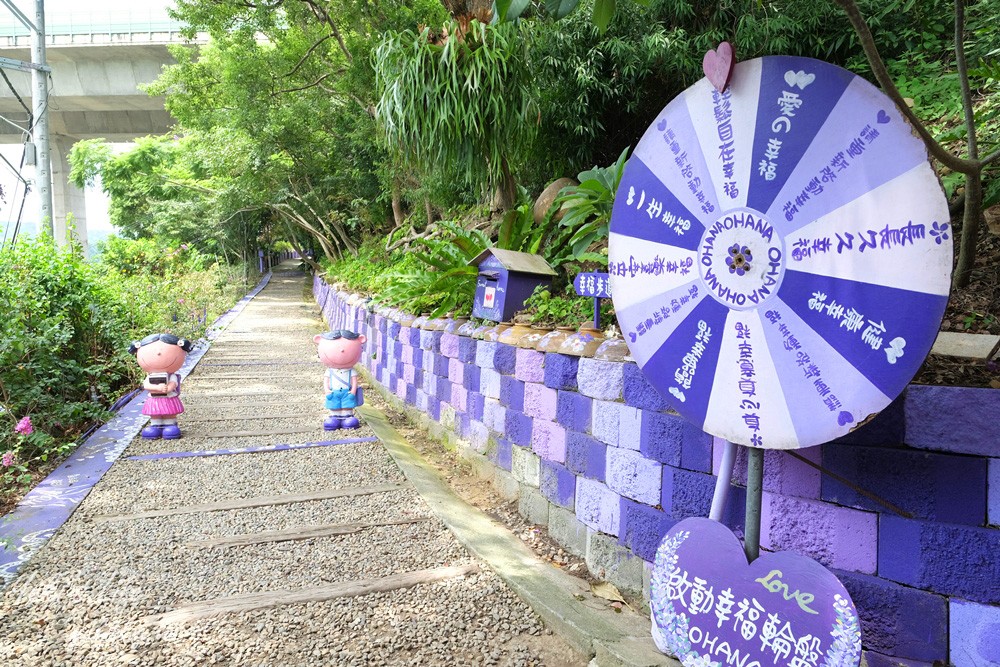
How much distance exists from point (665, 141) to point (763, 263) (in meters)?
0.52

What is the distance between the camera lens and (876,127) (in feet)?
4.93

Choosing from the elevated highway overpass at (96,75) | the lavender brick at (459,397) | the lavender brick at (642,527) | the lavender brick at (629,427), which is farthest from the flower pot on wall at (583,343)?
the elevated highway overpass at (96,75)

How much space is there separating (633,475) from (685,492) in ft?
0.97

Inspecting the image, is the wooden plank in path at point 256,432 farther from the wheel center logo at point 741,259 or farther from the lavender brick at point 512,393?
the wheel center logo at point 741,259

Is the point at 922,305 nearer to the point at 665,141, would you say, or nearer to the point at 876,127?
the point at 876,127

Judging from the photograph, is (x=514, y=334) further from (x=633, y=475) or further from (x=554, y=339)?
(x=633, y=475)

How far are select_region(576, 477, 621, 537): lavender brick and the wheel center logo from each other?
1263 mm

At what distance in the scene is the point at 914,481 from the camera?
1.76 meters

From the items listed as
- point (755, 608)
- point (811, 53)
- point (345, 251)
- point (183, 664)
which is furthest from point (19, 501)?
point (345, 251)

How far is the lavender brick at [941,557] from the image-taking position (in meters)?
1.65

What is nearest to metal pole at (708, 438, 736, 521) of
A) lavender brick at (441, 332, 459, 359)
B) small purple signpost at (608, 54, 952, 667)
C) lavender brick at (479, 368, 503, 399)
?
→ small purple signpost at (608, 54, 952, 667)

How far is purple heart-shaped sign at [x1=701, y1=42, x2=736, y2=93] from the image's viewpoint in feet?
5.70

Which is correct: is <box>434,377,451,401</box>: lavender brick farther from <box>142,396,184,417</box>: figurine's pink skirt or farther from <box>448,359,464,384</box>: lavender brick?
<box>142,396,184,417</box>: figurine's pink skirt

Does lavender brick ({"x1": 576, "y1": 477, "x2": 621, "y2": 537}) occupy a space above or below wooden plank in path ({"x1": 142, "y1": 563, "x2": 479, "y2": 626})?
above
